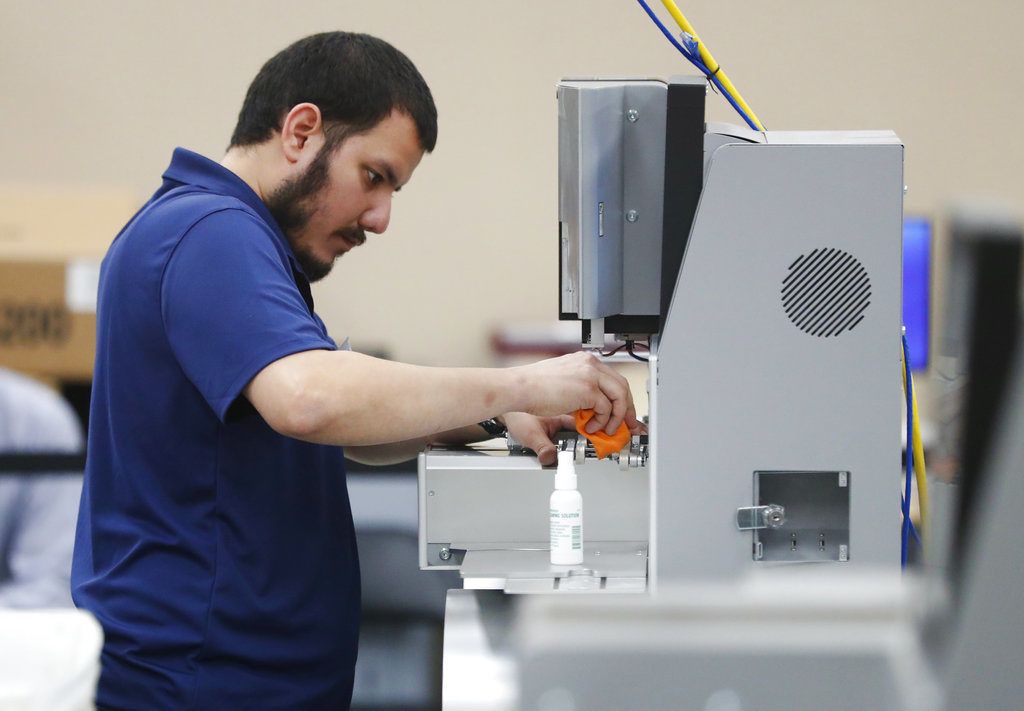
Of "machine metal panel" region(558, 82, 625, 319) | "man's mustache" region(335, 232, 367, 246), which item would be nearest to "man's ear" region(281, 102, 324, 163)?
"man's mustache" region(335, 232, 367, 246)

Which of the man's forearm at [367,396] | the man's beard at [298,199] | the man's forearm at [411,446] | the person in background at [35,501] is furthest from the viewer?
the person in background at [35,501]

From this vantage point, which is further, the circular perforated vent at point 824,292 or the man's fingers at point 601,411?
the man's fingers at point 601,411

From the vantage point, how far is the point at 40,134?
2.96 meters

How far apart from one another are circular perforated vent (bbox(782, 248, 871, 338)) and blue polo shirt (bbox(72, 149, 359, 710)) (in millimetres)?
456

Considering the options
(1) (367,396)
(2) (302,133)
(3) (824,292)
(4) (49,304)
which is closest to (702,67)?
(3) (824,292)

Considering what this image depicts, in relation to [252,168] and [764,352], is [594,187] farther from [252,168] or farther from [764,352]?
[252,168]

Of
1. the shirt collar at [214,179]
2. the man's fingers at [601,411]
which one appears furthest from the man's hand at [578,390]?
the shirt collar at [214,179]

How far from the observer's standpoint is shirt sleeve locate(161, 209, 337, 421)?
1.02 metres

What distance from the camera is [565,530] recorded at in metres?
1.09

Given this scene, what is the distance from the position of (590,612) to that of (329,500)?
82 cm

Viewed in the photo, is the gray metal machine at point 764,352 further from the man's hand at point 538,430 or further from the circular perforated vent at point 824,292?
the man's hand at point 538,430

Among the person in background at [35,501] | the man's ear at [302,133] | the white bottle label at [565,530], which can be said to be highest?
the man's ear at [302,133]

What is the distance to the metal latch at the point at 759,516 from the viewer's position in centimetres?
104

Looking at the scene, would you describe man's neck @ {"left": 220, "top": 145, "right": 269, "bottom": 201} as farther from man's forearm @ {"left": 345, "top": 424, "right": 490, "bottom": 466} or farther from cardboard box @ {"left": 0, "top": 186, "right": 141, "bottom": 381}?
cardboard box @ {"left": 0, "top": 186, "right": 141, "bottom": 381}
